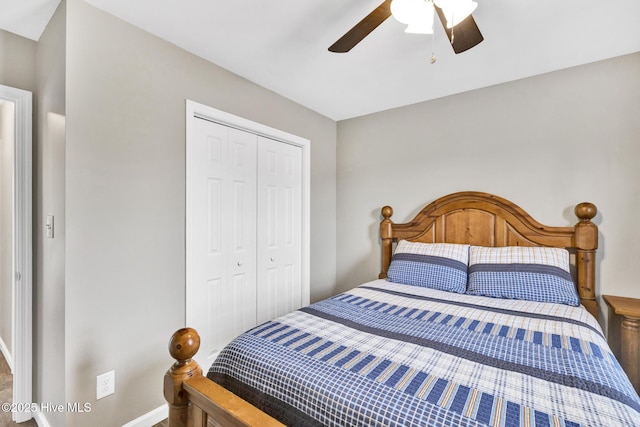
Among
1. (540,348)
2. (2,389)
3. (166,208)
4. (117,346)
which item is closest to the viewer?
(540,348)

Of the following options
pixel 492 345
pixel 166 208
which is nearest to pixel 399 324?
pixel 492 345

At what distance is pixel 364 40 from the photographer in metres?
1.85

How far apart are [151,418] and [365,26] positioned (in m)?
2.47

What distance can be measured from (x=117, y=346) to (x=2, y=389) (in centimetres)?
138

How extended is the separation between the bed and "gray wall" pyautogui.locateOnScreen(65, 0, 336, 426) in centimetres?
75

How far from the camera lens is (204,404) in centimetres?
102

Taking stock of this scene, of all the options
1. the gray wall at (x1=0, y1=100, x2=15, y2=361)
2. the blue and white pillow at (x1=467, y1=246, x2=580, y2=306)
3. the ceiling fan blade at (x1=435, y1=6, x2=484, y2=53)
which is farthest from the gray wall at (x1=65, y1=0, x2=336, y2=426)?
the blue and white pillow at (x1=467, y1=246, x2=580, y2=306)

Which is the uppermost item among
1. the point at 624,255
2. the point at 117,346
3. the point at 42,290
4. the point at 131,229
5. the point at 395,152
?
the point at 395,152

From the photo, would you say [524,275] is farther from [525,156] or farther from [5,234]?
[5,234]

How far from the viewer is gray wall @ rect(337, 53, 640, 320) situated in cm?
203

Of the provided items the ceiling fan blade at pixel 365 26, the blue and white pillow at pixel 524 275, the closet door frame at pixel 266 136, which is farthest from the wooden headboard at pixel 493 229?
the ceiling fan blade at pixel 365 26

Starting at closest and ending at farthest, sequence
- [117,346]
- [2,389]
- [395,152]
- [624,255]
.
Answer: [117,346], [624,255], [2,389], [395,152]

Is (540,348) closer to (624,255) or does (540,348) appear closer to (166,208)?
(624,255)

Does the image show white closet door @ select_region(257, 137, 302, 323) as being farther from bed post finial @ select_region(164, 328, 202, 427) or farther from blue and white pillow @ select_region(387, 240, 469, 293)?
bed post finial @ select_region(164, 328, 202, 427)
